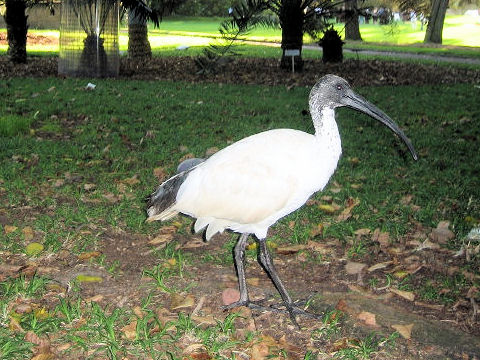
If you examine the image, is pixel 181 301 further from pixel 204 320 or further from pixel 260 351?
pixel 260 351

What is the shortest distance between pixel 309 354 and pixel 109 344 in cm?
110

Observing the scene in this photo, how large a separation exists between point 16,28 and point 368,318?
12.0 metres

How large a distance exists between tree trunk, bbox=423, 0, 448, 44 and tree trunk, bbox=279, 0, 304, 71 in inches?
653

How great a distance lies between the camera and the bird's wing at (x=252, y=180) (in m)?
3.59

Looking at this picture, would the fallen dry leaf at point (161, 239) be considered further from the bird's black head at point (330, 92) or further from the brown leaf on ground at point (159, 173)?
the bird's black head at point (330, 92)

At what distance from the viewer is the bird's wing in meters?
3.59

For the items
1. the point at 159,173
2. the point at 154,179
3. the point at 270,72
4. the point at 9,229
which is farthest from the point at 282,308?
the point at 270,72

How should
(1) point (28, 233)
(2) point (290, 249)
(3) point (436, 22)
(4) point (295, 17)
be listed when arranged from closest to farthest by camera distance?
(2) point (290, 249)
(1) point (28, 233)
(4) point (295, 17)
(3) point (436, 22)

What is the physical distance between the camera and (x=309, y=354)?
11.2 feet

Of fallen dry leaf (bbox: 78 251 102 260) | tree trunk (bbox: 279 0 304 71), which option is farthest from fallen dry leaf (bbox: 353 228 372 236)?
tree trunk (bbox: 279 0 304 71)

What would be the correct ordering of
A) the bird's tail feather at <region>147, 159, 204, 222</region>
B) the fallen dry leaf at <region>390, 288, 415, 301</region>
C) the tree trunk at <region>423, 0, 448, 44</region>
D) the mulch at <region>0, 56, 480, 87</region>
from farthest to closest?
the tree trunk at <region>423, 0, 448, 44</region>, the mulch at <region>0, 56, 480, 87</region>, the fallen dry leaf at <region>390, 288, 415, 301</region>, the bird's tail feather at <region>147, 159, 204, 222</region>

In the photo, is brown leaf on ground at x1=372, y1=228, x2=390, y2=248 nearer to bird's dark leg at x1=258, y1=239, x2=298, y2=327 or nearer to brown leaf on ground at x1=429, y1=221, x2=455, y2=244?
brown leaf on ground at x1=429, y1=221, x2=455, y2=244

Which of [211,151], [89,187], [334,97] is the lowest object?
[89,187]

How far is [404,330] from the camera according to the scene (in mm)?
3654
